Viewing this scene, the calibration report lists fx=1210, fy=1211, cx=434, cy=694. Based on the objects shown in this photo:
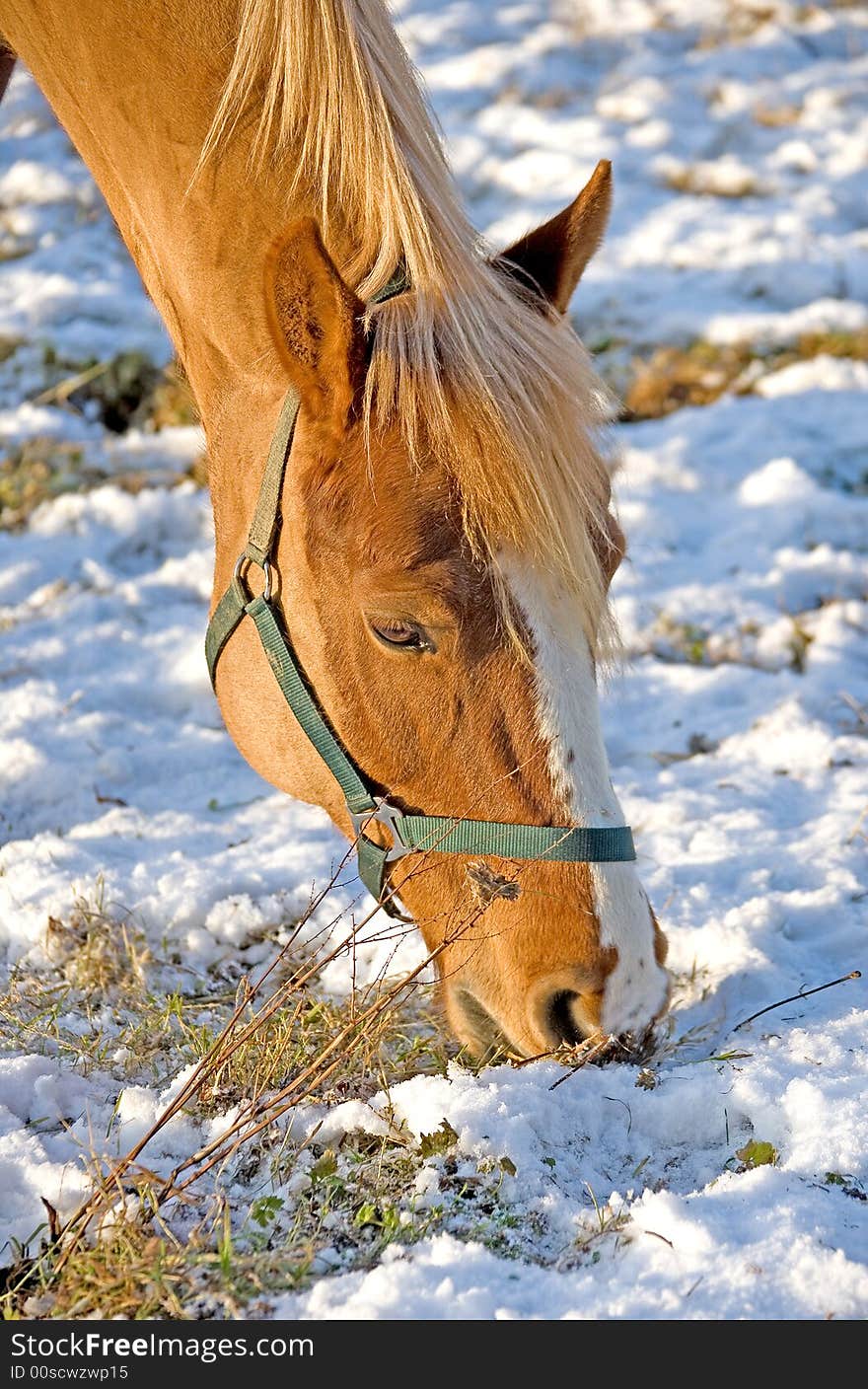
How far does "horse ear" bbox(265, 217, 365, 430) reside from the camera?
1.79 metres

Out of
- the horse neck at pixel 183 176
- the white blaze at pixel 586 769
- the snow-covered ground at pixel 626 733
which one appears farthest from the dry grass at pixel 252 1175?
the horse neck at pixel 183 176

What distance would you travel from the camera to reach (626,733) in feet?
12.1

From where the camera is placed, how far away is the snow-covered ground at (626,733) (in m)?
1.73

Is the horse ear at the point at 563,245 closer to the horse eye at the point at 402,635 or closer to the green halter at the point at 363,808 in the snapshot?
the green halter at the point at 363,808

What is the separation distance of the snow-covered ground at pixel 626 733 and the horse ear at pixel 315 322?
828 mm

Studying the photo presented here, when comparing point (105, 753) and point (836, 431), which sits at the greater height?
point (836, 431)

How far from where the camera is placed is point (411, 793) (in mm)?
2016

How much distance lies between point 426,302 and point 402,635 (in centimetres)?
52

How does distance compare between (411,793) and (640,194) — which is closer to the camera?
(411,793)

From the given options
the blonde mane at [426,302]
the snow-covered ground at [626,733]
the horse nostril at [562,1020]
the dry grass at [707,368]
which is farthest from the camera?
the dry grass at [707,368]

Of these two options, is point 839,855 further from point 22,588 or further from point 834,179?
point 834,179

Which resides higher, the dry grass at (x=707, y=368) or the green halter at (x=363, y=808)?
the dry grass at (x=707, y=368)

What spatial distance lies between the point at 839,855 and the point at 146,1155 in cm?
182

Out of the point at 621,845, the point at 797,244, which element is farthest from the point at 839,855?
the point at 797,244
